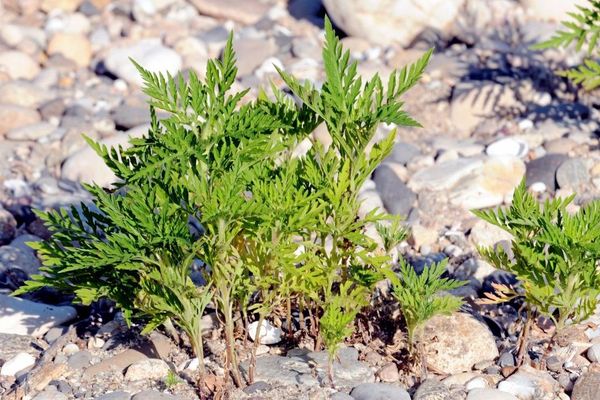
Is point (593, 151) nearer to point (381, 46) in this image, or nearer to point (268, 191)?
point (381, 46)

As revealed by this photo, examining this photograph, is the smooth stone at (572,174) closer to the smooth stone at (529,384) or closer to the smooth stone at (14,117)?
the smooth stone at (529,384)

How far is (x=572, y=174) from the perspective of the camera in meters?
6.51

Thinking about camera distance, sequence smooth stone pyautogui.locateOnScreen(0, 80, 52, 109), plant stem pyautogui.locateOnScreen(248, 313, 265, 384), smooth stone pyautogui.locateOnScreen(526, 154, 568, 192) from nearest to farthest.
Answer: plant stem pyautogui.locateOnScreen(248, 313, 265, 384), smooth stone pyautogui.locateOnScreen(526, 154, 568, 192), smooth stone pyautogui.locateOnScreen(0, 80, 52, 109)

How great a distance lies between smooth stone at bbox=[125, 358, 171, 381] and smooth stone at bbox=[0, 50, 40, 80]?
16.8 ft

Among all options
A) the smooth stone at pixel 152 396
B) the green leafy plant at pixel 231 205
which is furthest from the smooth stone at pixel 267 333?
the smooth stone at pixel 152 396

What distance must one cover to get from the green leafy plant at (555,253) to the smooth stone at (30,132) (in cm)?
456

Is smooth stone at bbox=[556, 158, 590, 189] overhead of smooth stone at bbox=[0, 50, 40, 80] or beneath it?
beneath

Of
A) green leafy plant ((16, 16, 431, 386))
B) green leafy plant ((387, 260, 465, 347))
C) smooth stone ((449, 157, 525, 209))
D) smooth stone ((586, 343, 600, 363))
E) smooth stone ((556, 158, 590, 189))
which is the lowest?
smooth stone ((556, 158, 590, 189))

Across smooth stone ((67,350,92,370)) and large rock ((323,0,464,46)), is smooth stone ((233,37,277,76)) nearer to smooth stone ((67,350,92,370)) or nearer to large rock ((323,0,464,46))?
large rock ((323,0,464,46))

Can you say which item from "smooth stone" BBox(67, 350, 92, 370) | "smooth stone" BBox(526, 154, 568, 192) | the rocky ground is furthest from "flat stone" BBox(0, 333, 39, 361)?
"smooth stone" BBox(526, 154, 568, 192)

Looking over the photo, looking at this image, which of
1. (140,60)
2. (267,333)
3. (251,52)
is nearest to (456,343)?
(267,333)

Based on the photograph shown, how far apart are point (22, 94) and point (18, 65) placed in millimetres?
701

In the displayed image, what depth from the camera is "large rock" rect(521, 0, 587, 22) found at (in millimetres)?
8836

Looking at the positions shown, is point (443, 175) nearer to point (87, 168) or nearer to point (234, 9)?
point (87, 168)
